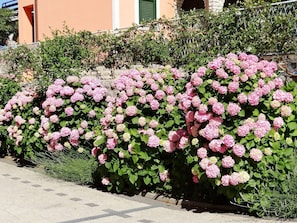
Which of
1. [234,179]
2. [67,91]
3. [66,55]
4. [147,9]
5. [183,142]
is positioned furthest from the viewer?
[147,9]

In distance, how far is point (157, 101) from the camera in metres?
7.20

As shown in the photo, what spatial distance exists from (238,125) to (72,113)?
3.74 m

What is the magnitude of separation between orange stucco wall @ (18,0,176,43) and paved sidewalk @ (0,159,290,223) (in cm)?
747

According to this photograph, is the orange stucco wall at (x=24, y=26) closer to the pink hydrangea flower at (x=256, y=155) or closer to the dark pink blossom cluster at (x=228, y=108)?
the dark pink blossom cluster at (x=228, y=108)

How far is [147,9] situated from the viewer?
51.7ft

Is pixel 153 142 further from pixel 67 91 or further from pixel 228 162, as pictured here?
pixel 67 91

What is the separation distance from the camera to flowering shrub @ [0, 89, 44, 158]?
9617 millimetres

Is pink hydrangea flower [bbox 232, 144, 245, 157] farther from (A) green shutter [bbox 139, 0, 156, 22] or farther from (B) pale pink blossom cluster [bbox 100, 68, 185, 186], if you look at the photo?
(A) green shutter [bbox 139, 0, 156, 22]

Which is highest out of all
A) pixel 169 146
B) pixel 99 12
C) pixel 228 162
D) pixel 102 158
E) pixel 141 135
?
pixel 99 12

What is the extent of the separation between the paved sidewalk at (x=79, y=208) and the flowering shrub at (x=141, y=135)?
0.33 metres

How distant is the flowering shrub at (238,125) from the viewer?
580cm

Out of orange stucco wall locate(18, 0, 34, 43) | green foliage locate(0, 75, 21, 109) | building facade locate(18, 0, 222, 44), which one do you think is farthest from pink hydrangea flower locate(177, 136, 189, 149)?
orange stucco wall locate(18, 0, 34, 43)

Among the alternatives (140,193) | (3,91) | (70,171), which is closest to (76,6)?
(3,91)

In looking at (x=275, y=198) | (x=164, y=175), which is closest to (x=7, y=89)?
(x=164, y=175)
